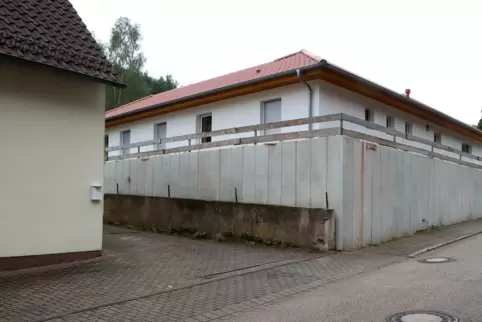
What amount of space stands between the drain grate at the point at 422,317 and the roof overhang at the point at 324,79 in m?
7.51

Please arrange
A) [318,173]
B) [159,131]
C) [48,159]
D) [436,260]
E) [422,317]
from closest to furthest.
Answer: [422,317] → [48,159] → [436,260] → [318,173] → [159,131]

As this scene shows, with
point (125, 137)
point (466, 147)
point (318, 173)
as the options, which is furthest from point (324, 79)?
point (466, 147)

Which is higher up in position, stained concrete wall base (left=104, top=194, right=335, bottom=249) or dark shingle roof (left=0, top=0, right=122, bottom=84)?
dark shingle roof (left=0, top=0, right=122, bottom=84)

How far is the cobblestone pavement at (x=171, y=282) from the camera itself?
5.23m

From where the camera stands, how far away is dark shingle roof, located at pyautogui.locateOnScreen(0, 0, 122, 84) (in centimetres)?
676

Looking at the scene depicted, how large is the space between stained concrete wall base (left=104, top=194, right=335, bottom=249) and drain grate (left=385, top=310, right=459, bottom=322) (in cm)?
427

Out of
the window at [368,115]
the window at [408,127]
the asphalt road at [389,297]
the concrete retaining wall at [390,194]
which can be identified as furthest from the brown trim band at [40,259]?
the window at [408,127]

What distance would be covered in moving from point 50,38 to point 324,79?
7240 millimetres

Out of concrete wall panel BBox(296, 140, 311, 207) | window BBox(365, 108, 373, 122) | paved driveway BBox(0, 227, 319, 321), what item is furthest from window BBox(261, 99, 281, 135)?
paved driveway BBox(0, 227, 319, 321)

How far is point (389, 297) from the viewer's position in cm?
579

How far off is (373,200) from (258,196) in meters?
2.80

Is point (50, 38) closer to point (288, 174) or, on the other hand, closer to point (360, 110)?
point (288, 174)

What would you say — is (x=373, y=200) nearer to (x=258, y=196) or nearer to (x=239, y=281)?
(x=258, y=196)

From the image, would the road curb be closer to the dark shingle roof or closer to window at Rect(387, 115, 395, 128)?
window at Rect(387, 115, 395, 128)
